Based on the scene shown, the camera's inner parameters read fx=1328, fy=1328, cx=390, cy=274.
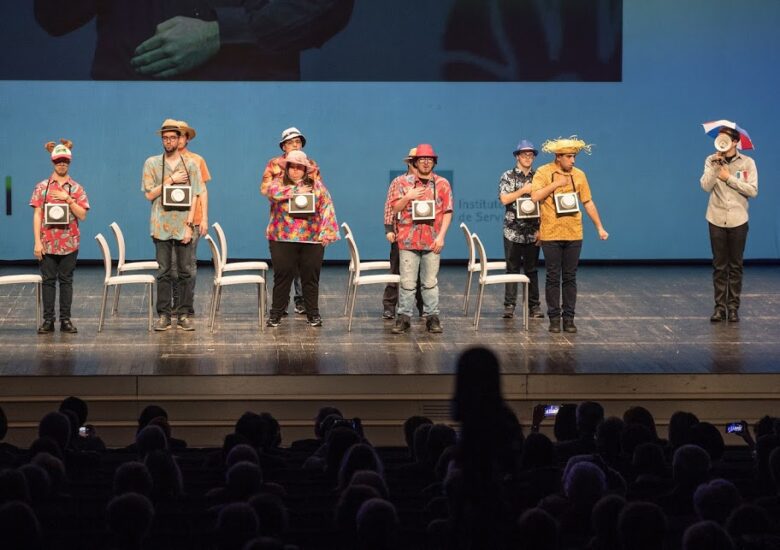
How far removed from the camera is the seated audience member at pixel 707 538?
3.70 m

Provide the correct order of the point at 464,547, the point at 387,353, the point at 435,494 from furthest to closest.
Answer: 1. the point at 387,353
2. the point at 435,494
3. the point at 464,547

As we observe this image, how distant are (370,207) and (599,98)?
2.49 metres

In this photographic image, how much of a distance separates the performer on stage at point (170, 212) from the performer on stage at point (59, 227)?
1.51 feet

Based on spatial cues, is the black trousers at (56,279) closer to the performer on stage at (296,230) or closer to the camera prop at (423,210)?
the performer on stage at (296,230)

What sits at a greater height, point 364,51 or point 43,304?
point 364,51

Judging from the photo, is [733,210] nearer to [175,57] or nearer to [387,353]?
[387,353]

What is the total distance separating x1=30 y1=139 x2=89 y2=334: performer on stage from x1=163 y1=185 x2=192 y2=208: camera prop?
1.70 feet

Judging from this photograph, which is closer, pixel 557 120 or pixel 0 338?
pixel 0 338

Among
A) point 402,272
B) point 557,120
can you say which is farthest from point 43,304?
point 557,120

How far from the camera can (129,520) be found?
3984mm

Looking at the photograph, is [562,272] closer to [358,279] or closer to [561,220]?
[561,220]

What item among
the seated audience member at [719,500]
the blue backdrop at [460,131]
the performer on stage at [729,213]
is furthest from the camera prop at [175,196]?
the seated audience member at [719,500]

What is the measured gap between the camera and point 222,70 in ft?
41.7

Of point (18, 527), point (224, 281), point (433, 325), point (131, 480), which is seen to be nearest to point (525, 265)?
point (433, 325)
